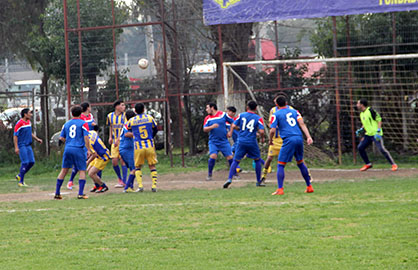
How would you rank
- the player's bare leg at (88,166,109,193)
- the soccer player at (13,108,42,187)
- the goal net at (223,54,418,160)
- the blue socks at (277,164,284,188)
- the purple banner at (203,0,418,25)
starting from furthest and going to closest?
1. the goal net at (223,54,418,160)
2. the purple banner at (203,0,418,25)
3. the soccer player at (13,108,42,187)
4. the player's bare leg at (88,166,109,193)
5. the blue socks at (277,164,284,188)

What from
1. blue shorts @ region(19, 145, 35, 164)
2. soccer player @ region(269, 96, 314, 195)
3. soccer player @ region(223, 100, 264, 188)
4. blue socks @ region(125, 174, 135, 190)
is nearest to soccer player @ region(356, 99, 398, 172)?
soccer player @ region(223, 100, 264, 188)

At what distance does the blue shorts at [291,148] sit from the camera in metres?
11.8

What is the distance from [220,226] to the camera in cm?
833

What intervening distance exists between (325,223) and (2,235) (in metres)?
4.21

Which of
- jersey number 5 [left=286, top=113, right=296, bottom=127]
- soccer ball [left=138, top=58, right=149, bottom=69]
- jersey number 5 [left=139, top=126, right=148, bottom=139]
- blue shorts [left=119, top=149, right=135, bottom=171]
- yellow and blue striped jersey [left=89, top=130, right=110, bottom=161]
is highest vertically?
soccer ball [left=138, top=58, right=149, bottom=69]

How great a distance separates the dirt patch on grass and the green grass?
2087mm

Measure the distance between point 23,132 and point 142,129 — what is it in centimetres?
510

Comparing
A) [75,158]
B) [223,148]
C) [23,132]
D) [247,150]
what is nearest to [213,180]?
[223,148]

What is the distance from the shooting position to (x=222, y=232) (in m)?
7.89

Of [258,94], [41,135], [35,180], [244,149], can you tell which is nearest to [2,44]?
[41,135]

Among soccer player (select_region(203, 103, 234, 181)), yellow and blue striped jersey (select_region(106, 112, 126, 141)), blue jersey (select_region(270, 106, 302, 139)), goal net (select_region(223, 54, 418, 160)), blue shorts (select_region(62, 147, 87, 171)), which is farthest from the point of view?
goal net (select_region(223, 54, 418, 160))

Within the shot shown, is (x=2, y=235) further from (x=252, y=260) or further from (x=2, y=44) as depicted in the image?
(x=2, y=44)

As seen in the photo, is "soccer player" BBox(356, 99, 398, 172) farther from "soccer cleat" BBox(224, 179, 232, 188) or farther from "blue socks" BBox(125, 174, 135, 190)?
"blue socks" BBox(125, 174, 135, 190)

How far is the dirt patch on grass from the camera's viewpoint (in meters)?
14.2
